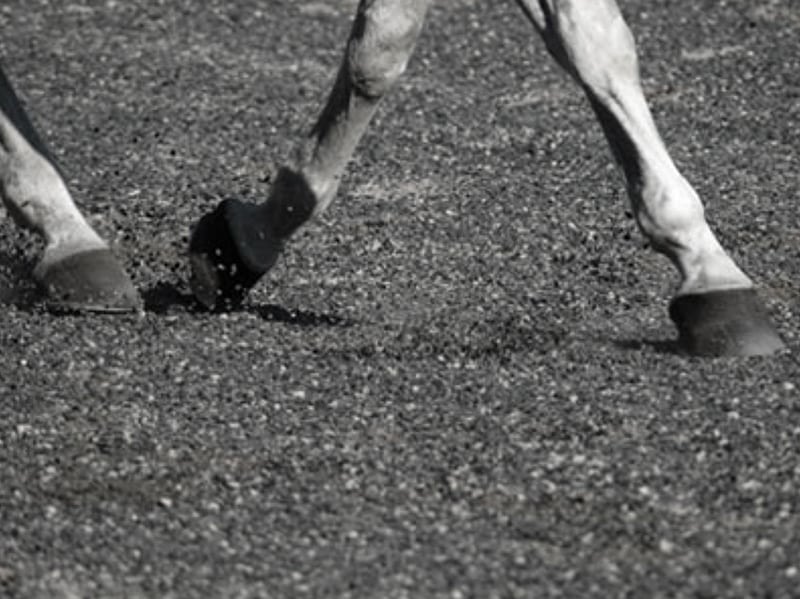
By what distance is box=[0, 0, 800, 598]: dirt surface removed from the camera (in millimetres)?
6105

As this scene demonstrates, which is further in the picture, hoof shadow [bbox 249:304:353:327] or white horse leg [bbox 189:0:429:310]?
hoof shadow [bbox 249:304:353:327]

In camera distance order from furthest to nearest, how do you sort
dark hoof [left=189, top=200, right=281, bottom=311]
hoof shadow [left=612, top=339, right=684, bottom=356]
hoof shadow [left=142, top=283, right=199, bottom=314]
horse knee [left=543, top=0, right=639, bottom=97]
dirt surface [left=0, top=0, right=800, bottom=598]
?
1. hoof shadow [left=142, top=283, right=199, bottom=314]
2. dark hoof [left=189, top=200, right=281, bottom=311]
3. hoof shadow [left=612, top=339, right=684, bottom=356]
4. horse knee [left=543, top=0, right=639, bottom=97]
5. dirt surface [left=0, top=0, right=800, bottom=598]

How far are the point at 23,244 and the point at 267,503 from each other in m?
2.90

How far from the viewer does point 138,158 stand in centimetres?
1123

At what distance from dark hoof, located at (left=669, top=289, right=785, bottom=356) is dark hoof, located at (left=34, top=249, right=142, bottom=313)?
1.87m

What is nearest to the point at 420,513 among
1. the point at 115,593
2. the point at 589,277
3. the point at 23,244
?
the point at 115,593

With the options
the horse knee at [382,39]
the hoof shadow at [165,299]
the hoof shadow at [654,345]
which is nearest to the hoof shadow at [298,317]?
the hoof shadow at [165,299]

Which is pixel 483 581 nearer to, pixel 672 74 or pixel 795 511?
pixel 795 511

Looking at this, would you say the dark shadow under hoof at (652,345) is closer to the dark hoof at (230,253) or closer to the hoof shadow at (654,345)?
the hoof shadow at (654,345)

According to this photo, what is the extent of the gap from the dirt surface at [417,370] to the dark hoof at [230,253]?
93 mm

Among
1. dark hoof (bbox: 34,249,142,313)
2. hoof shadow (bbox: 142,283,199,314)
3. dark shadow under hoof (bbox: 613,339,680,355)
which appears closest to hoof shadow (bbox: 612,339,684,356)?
dark shadow under hoof (bbox: 613,339,680,355)

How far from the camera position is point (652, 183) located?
7473 mm

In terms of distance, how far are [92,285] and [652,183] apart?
197 cm

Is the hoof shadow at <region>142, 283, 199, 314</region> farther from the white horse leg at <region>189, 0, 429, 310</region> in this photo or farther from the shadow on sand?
the white horse leg at <region>189, 0, 429, 310</region>
